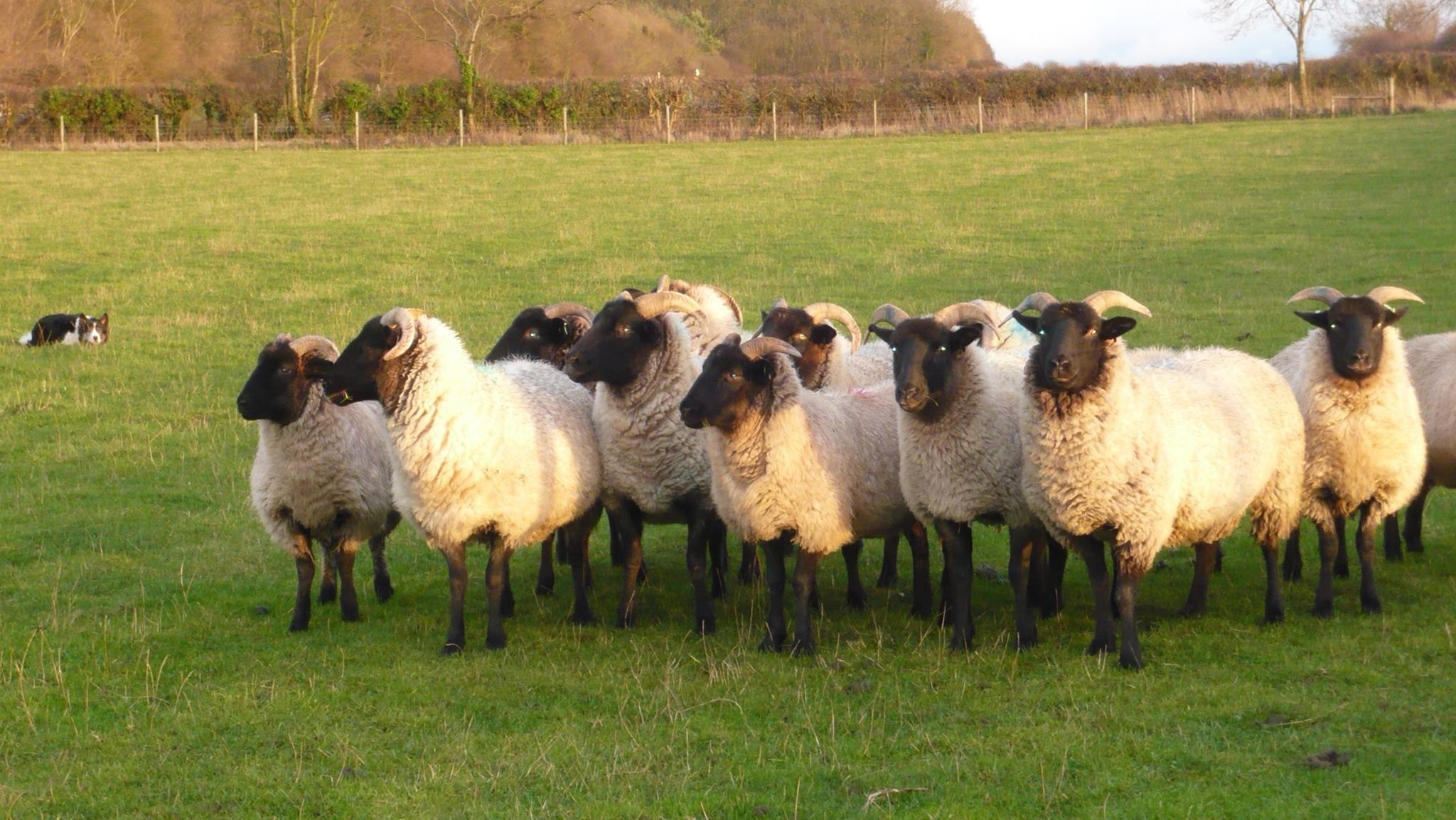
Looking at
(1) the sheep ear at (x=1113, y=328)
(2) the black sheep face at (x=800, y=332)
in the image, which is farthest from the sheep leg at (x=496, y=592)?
(1) the sheep ear at (x=1113, y=328)

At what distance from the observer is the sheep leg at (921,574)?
353 inches

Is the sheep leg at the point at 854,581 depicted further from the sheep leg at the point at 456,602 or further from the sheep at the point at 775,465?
the sheep leg at the point at 456,602

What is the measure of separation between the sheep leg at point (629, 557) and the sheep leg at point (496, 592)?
796 mm

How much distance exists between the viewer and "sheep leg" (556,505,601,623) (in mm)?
9078

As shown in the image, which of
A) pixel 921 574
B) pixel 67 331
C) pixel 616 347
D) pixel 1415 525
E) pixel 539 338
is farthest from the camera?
pixel 67 331

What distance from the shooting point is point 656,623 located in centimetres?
903

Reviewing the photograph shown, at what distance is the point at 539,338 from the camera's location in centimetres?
1067

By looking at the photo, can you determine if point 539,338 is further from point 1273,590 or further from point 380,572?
point 1273,590

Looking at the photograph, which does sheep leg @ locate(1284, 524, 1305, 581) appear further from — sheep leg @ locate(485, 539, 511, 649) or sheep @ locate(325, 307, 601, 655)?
sheep leg @ locate(485, 539, 511, 649)

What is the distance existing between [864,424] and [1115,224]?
20.5m

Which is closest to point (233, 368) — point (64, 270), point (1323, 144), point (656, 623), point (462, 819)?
point (64, 270)

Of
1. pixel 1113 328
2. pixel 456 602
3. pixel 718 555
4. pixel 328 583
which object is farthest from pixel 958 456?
pixel 328 583

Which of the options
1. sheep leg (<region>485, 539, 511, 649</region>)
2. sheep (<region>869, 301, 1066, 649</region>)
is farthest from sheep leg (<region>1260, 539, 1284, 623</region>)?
sheep leg (<region>485, 539, 511, 649</region>)

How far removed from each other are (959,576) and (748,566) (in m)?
2.40
